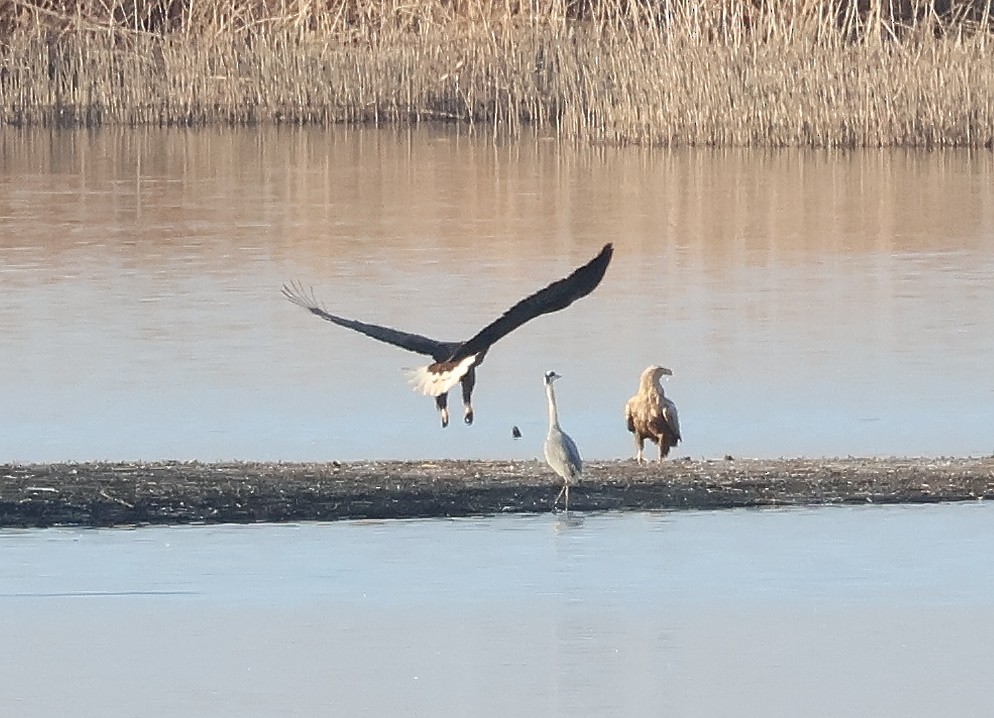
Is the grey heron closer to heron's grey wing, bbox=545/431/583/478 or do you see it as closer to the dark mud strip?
heron's grey wing, bbox=545/431/583/478

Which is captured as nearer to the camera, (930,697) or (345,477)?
(930,697)

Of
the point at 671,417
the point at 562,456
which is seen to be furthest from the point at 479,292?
→ the point at 562,456

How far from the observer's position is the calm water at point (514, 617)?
22.5 ft

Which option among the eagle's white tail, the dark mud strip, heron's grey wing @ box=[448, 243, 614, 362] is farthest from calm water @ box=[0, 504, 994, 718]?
heron's grey wing @ box=[448, 243, 614, 362]

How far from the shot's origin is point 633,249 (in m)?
19.5

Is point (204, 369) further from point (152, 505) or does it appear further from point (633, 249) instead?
point (633, 249)

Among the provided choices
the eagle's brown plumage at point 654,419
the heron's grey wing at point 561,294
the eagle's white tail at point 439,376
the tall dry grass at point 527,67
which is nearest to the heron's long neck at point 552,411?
the eagle's white tail at point 439,376

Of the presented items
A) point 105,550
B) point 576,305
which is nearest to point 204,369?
point 576,305

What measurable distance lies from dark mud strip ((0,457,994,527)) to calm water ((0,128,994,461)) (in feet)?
3.05

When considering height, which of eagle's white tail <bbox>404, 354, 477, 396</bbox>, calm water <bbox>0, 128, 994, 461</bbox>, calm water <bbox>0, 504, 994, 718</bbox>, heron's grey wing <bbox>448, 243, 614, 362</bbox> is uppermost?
heron's grey wing <bbox>448, 243, 614, 362</bbox>

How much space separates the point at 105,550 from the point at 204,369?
4.61 meters

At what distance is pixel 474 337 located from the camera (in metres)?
9.38

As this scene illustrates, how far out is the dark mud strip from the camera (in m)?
9.21

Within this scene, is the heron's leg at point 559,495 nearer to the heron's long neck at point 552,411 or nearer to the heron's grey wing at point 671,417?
the heron's long neck at point 552,411
